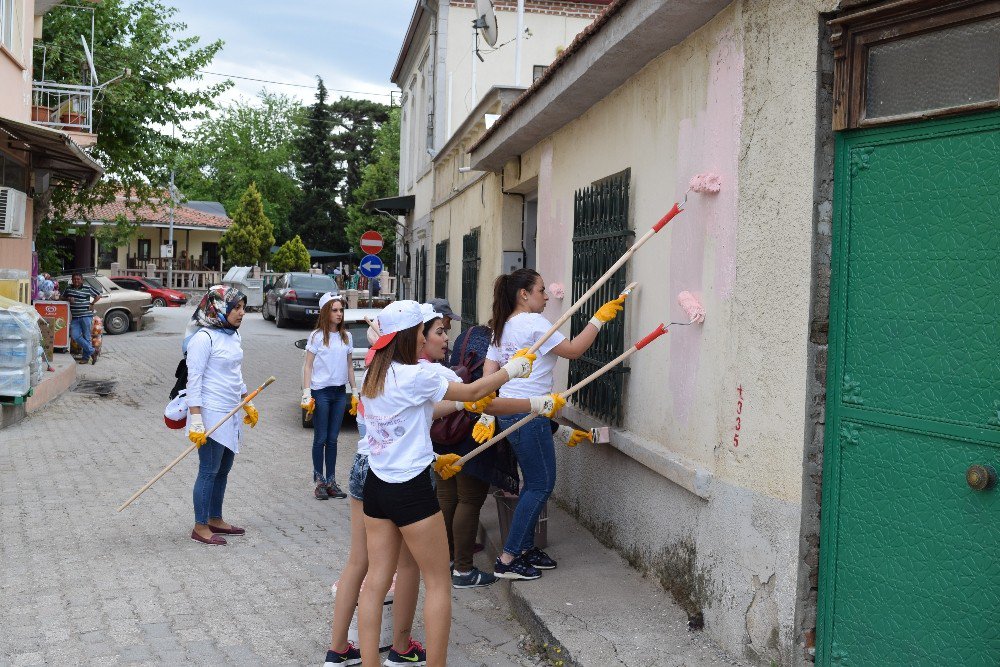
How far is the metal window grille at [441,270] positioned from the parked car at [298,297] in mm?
12177

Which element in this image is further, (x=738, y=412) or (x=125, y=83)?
(x=125, y=83)

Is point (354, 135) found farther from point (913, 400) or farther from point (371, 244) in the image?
point (913, 400)

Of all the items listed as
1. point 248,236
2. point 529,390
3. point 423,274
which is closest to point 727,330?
point 529,390

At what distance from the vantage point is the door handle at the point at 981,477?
11.1 feet

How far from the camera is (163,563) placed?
6.33 m

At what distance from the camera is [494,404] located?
4871mm

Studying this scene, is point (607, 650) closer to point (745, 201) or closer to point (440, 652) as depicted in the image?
point (440, 652)

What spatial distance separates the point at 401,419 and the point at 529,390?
1.78 metres

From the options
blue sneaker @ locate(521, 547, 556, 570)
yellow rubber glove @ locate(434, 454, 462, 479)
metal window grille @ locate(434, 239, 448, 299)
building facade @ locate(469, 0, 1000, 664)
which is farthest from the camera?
metal window grille @ locate(434, 239, 448, 299)

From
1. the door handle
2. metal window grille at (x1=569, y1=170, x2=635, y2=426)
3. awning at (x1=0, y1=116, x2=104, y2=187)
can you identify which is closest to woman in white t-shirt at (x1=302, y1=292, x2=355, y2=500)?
metal window grille at (x1=569, y1=170, x2=635, y2=426)

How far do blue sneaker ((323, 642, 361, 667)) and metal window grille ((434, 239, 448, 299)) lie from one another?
10.3 m

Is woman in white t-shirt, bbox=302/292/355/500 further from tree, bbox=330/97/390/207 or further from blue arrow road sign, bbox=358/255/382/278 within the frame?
tree, bbox=330/97/390/207

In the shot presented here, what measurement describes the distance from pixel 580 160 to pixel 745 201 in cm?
320

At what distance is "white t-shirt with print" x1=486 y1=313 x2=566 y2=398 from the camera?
573 centimetres
